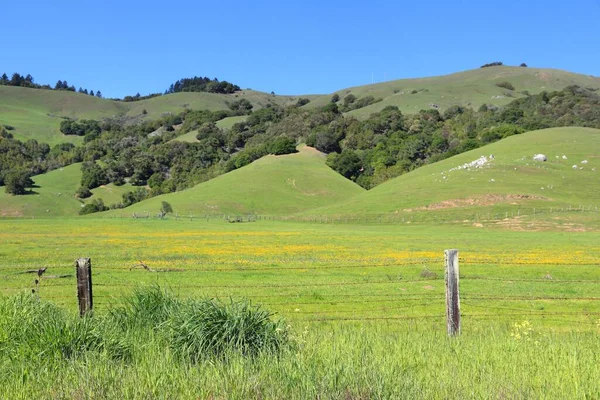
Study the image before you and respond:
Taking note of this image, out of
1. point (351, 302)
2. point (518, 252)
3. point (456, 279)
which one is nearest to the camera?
point (456, 279)

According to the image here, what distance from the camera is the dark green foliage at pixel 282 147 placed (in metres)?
162

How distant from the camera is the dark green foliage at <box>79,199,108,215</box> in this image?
134613 mm

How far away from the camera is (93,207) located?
135375 mm

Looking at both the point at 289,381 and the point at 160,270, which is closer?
the point at 289,381

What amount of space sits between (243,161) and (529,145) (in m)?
78.8

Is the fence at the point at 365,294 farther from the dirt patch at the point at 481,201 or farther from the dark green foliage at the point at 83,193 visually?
the dark green foliage at the point at 83,193

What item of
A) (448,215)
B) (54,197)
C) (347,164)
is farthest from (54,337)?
(347,164)

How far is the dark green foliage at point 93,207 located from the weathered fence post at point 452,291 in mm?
135117

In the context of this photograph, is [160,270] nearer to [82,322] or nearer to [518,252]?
[82,322]

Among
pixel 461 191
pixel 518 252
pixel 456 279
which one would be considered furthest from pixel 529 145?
pixel 456 279

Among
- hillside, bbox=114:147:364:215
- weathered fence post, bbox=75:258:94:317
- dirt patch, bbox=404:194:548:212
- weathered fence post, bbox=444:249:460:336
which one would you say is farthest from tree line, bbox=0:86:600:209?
weathered fence post, bbox=75:258:94:317

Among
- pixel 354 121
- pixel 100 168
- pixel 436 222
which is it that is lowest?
pixel 436 222

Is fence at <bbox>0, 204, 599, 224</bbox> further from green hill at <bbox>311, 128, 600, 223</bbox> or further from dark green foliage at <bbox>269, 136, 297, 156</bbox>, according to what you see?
dark green foliage at <bbox>269, 136, 297, 156</bbox>

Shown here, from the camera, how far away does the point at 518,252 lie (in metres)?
38.8
